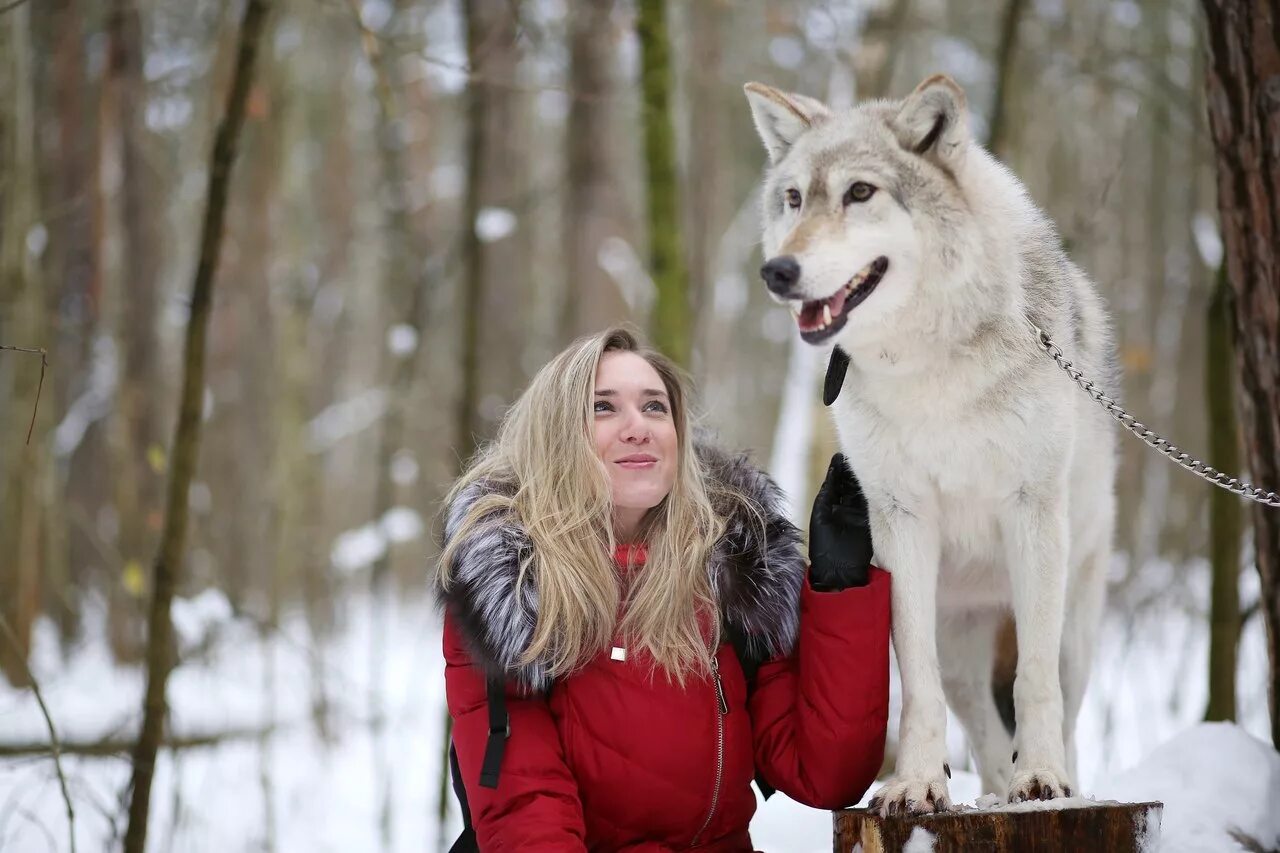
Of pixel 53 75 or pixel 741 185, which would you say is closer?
pixel 53 75

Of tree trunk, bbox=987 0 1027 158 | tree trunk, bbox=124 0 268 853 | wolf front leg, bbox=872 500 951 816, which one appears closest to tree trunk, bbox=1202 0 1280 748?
wolf front leg, bbox=872 500 951 816

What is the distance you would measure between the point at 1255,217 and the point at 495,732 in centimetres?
259

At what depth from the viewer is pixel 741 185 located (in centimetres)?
1894

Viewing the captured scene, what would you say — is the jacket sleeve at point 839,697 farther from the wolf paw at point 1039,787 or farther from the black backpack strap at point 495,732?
the black backpack strap at point 495,732

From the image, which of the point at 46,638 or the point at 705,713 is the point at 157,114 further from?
the point at 705,713

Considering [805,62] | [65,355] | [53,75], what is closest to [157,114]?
[53,75]

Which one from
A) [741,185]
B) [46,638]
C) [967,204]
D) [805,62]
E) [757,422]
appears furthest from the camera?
[757,422]

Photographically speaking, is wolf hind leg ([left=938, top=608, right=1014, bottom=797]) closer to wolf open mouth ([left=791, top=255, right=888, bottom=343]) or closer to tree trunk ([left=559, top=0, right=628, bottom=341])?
wolf open mouth ([left=791, top=255, right=888, bottom=343])

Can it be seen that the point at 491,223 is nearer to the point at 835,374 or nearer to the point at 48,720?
the point at 835,374

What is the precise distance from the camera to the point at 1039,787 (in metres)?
2.41

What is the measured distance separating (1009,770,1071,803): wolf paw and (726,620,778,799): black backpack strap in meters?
0.65

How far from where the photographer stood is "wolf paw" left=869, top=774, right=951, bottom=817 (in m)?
2.35

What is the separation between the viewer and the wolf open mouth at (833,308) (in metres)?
2.46

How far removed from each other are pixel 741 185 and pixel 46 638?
42.9ft
